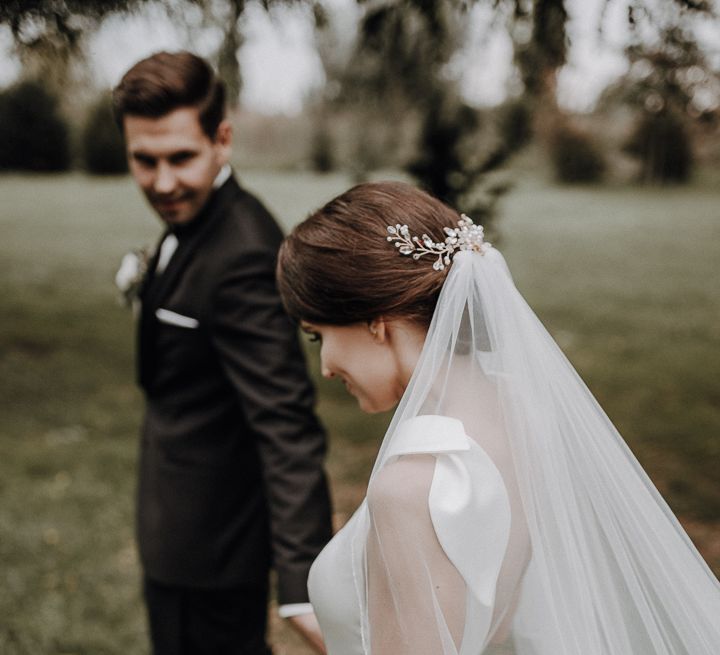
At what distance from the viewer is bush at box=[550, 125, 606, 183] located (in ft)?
72.8

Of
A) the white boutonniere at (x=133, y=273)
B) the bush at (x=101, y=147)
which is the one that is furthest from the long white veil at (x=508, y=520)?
the bush at (x=101, y=147)

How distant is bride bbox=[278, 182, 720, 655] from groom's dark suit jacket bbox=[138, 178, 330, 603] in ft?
1.37

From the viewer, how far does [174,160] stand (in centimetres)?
247

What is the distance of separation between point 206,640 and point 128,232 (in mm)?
17173

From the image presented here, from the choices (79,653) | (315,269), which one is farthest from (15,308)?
(315,269)

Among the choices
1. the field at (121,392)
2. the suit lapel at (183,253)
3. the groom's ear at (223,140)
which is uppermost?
the groom's ear at (223,140)

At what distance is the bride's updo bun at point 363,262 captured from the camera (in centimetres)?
165

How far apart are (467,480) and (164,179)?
1485 mm

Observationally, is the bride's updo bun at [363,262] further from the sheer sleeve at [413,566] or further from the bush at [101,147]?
the bush at [101,147]

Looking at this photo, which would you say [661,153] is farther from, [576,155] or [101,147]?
[101,147]

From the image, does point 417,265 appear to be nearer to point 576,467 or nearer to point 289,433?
point 576,467

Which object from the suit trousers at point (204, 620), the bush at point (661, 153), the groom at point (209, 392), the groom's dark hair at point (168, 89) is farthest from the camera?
the bush at point (661, 153)

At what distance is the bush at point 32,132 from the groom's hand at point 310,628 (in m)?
18.1

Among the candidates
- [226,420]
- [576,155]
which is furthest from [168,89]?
[576,155]
